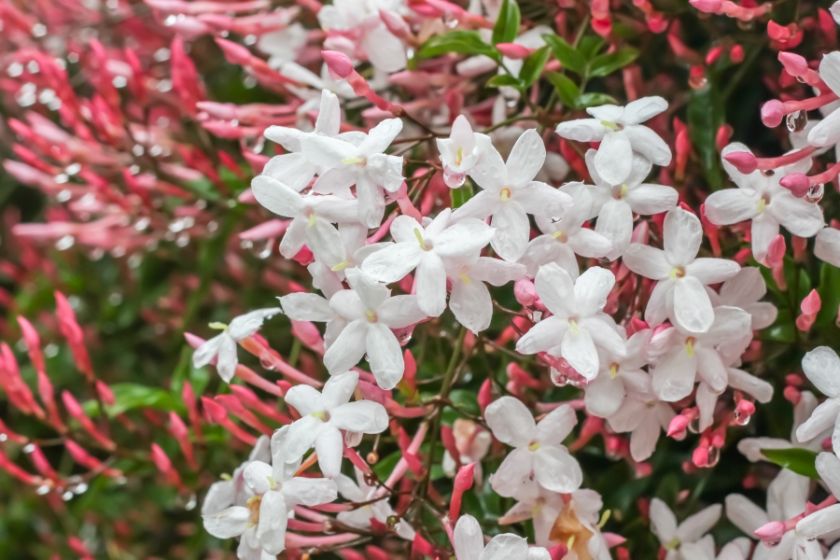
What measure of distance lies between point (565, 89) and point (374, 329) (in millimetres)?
275

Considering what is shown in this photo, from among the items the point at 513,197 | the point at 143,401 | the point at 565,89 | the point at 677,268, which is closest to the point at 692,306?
the point at 677,268

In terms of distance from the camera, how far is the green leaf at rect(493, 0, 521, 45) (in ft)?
2.56

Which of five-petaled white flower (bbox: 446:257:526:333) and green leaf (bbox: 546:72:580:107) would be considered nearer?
five-petaled white flower (bbox: 446:257:526:333)

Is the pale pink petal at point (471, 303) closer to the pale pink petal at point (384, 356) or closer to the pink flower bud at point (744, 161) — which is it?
the pale pink petal at point (384, 356)

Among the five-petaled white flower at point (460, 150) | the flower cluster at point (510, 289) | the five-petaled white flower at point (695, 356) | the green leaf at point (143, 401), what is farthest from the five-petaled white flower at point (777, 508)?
the green leaf at point (143, 401)

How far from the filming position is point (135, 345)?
130 cm

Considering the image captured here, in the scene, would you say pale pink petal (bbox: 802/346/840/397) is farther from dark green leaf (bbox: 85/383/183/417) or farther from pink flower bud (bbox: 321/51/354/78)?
dark green leaf (bbox: 85/383/183/417)

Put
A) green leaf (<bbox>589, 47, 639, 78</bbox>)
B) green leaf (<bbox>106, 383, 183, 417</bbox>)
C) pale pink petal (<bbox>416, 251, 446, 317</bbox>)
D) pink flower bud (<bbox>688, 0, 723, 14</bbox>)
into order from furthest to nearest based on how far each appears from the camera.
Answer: green leaf (<bbox>106, 383, 183, 417</bbox>) → green leaf (<bbox>589, 47, 639, 78</bbox>) → pink flower bud (<bbox>688, 0, 723, 14</bbox>) → pale pink petal (<bbox>416, 251, 446, 317</bbox>)

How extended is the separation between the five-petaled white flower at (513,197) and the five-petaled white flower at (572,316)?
3 cm

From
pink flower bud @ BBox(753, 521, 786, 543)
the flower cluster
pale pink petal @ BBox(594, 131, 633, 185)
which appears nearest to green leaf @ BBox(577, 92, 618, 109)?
the flower cluster

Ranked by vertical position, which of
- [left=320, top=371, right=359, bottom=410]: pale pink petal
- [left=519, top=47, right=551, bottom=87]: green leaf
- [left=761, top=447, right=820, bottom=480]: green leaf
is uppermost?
[left=519, top=47, right=551, bottom=87]: green leaf

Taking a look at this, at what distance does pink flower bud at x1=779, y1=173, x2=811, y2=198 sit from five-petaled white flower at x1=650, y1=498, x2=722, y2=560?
0.25 meters

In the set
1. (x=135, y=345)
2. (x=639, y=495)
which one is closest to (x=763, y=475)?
(x=639, y=495)

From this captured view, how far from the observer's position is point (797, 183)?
24.9 inches
